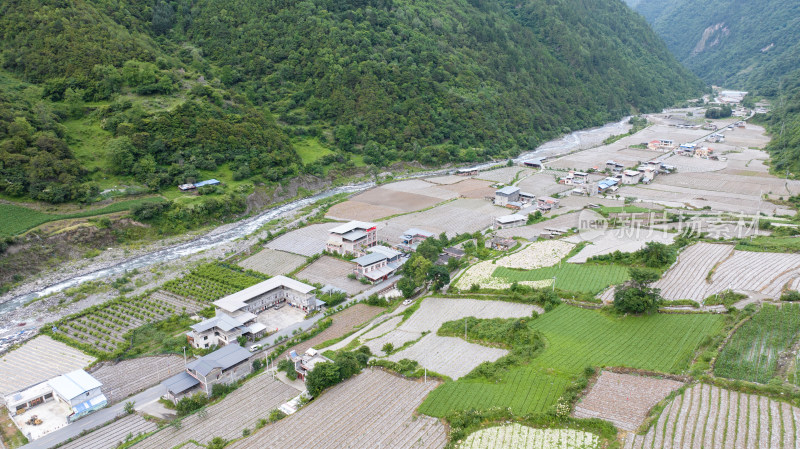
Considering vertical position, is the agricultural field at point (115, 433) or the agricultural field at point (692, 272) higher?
the agricultural field at point (692, 272)

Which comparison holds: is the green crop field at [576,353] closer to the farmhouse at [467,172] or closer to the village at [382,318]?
the village at [382,318]

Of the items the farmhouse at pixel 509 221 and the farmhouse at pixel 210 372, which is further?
the farmhouse at pixel 509 221

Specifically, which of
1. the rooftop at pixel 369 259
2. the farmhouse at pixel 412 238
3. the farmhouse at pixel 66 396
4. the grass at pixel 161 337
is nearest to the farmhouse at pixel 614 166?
the farmhouse at pixel 412 238

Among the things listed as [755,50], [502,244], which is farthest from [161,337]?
[755,50]

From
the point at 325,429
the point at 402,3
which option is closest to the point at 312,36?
the point at 402,3

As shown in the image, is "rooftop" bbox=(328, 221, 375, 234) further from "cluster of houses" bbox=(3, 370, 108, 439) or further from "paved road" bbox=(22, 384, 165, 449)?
"cluster of houses" bbox=(3, 370, 108, 439)

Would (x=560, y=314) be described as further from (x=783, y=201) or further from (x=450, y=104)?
(x=450, y=104)
